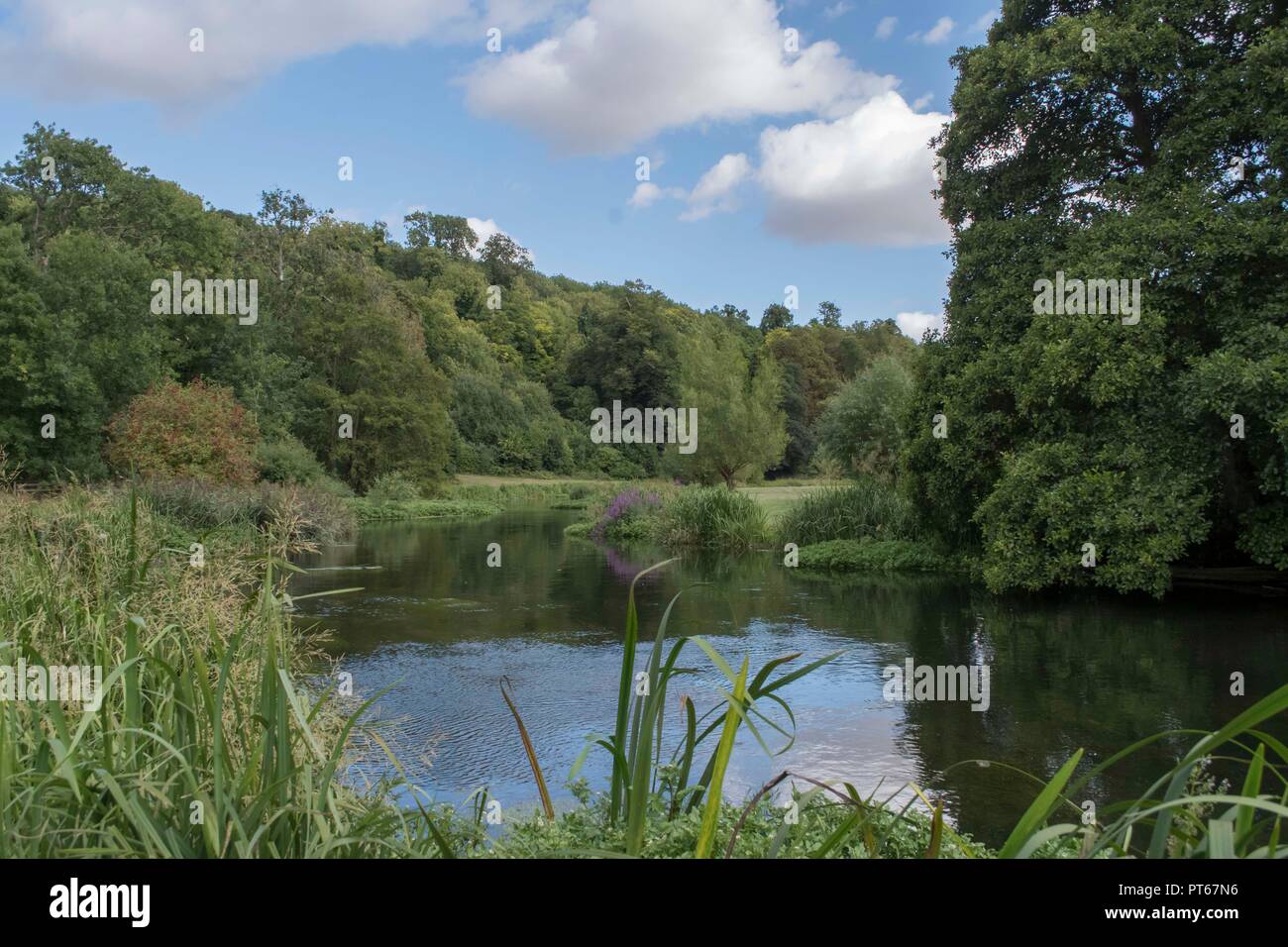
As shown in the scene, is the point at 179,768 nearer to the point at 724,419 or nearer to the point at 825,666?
the point at 825,666

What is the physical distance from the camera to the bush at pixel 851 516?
52.6 ft

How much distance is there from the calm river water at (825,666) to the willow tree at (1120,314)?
1206 mm

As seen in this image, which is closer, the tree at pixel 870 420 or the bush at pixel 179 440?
the bush at pixel 179 440

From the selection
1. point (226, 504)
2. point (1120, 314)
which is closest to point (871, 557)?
point (1120, 314)

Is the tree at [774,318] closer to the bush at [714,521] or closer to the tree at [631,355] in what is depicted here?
the tree at [631,355]

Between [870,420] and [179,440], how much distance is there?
16118mm

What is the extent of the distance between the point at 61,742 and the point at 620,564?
46.8 feet

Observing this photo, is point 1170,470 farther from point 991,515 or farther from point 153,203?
point 153,203

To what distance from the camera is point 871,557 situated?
15.2 m

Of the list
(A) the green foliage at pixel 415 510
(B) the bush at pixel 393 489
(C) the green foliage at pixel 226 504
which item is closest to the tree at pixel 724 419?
(A) the green foliage at pixel 415 510

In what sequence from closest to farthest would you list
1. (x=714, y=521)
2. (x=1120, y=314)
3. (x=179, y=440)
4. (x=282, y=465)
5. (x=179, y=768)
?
(x=179, y=768) < (x=1120, y=314) < (x=714, y=521) < (x=179, y=440) < (x=282, y=465)

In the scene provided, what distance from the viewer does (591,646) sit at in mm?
9070
